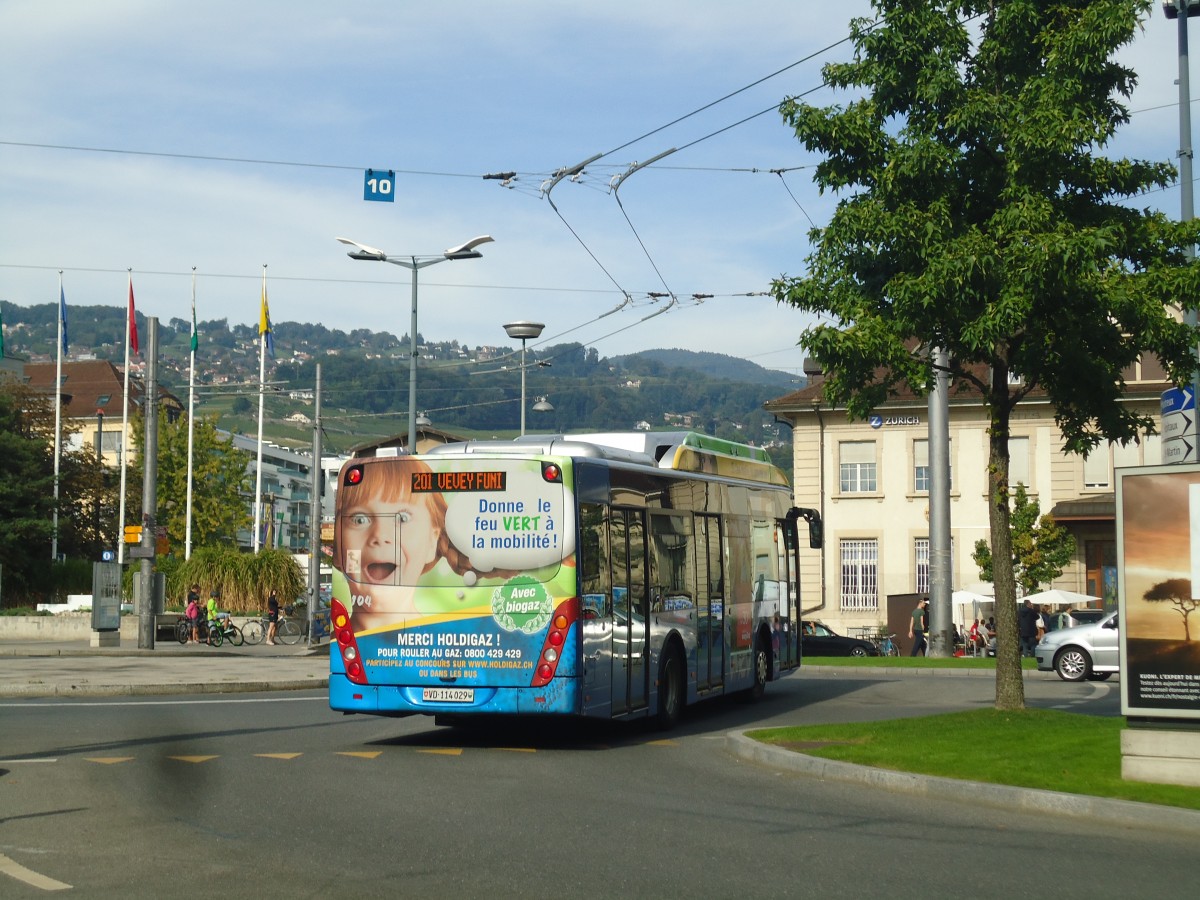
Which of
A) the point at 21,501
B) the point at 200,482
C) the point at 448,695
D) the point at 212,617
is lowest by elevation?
the point at 212,617

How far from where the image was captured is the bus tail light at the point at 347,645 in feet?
49.4

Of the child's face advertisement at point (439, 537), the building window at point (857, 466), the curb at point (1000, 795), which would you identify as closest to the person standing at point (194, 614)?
the building window at point (857, 466)

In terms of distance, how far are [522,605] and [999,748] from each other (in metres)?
4.65

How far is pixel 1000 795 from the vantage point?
11164mm

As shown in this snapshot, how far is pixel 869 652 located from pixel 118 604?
2110 centimetres

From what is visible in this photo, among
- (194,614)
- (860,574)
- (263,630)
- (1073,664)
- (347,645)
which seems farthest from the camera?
(860,574)

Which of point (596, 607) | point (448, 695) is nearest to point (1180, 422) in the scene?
point (596, 607)

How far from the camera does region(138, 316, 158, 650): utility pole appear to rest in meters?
34.8

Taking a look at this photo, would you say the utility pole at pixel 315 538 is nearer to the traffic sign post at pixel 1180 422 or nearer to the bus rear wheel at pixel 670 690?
the bus rear wheel at pixel 670 690

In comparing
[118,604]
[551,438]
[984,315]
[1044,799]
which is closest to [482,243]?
[118,604]

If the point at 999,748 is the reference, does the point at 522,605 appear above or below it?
above

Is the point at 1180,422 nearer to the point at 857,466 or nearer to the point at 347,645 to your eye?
the point at 347,645

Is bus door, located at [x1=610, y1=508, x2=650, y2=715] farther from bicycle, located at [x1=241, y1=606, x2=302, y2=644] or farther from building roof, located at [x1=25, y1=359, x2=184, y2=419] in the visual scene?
building roof, located at [x1=25, y1=359, x2=184, y2=419]

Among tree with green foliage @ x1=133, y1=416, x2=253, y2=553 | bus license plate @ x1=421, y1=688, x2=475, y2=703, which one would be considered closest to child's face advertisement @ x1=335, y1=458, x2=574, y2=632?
bus license plate @ x1=421, y1=688, x2=475, y2=703
